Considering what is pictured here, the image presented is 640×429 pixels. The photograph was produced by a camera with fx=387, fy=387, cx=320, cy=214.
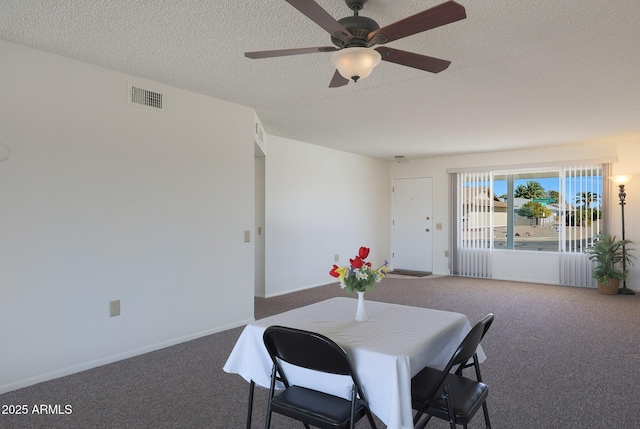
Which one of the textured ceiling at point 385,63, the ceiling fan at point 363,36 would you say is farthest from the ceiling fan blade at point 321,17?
the textured ceiling at point 385,63

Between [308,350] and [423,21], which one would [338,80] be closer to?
[423,21]

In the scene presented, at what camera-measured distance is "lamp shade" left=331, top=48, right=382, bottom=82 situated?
2064 millimetres

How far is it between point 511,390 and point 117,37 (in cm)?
374

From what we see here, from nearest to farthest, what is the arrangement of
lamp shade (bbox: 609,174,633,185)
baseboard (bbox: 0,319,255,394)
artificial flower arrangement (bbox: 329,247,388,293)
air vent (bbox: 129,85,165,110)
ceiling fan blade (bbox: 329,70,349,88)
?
artificial flower arrangement (bbox: 329,247,388,293), ceiling fan blade (bbox: 329,70,349,88), baseboard (bbox: 0,319,255,394), air vent (bbox: 129,85,165,110), lamp shade (bbox: 609,174,633,185)

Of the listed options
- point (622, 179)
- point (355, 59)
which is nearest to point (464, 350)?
point (355, 59)

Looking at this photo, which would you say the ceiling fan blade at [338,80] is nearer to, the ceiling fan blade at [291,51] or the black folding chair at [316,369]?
the ceiling fan blade at [291,51]

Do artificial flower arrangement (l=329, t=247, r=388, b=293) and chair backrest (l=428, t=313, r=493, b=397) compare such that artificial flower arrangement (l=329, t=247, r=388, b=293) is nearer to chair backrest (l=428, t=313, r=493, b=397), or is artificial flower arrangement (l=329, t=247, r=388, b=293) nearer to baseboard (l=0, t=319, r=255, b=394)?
chair backrest (l=428, t=313, r=493, b=397)

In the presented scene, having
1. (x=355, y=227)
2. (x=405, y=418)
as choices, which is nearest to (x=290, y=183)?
(x=355, y=227)

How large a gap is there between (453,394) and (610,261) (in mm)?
5624

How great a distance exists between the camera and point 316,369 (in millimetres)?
1700

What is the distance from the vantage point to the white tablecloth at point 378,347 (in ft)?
5.18

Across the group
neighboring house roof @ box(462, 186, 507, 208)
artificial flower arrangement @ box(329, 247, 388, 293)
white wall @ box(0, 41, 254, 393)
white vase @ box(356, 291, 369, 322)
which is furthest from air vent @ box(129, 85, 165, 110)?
neighboring house roof @ box(462, 186, 507, 208)

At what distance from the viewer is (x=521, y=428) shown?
2.28m

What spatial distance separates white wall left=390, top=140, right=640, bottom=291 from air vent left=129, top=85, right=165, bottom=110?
5.86 meters
